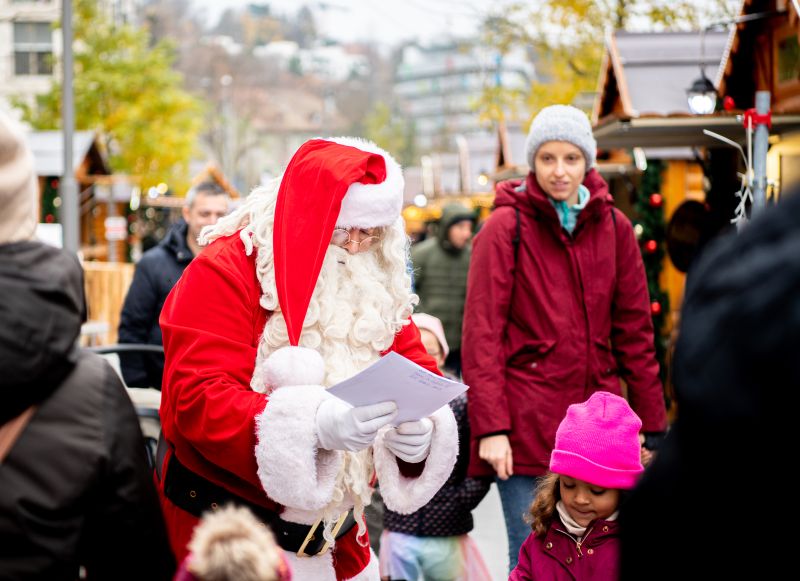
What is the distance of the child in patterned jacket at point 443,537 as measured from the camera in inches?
220

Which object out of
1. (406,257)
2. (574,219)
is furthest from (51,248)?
(574,219)

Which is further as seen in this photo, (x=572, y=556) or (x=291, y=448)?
(x=572, y=556)

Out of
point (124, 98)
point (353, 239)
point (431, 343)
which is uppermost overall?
point (124, 98)

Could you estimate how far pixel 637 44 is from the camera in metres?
12.5

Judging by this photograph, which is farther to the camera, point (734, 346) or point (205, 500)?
point (205, 500)

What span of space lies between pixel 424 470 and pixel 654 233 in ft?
35.4

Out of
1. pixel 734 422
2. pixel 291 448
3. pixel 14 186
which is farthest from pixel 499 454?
pixel 734 422

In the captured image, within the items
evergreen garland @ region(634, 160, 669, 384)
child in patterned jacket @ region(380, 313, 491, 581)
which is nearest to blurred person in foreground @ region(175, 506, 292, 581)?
child in patterned jacket @ region(380, 313, 491, 581)

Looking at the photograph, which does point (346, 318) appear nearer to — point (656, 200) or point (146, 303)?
point (146, 303)

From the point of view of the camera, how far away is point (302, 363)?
3.28 m

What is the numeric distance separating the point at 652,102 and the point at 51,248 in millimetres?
9682

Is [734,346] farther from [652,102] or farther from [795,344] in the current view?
[652,102]

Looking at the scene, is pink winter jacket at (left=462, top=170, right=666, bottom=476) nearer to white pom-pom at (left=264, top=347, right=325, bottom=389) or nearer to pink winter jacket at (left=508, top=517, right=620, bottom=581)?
pink winter jacket at (left=508, top=517, right=620, bottom=581)

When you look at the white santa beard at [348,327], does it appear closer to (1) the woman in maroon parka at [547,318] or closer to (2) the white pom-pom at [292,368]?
(2) the white pom-pom at [292,368]
